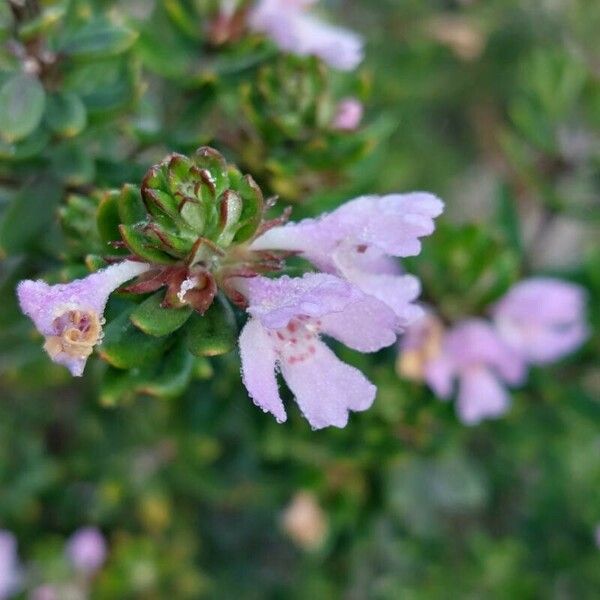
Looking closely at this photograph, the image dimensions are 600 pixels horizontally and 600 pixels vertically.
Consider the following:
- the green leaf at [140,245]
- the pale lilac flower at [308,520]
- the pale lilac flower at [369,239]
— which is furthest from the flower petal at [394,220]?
the pale lilac flower at [308,520]

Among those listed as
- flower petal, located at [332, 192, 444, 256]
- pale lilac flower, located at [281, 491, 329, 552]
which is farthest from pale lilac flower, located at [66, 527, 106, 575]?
flower petal, located at [332, 192, 444, 256]

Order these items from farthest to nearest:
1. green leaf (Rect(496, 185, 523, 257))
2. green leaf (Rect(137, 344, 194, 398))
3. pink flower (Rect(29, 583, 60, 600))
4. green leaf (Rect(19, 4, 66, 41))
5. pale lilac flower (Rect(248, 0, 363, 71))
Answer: pink flower (Rect(29, 583, 60, 600)), green leaf (Rect(496, 185, 523, 257)), pale lilac flower (Rect(248, 0, 363, 71)), green leaf (Rect(19, 4, 66, 41)), green leaf (Rect(137, 344, 194, 398))

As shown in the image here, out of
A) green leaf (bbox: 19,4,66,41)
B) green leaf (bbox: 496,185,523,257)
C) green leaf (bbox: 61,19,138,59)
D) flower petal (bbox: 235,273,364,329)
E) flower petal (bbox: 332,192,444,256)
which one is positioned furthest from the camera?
green leaf (bbox: 496,185,523,257)

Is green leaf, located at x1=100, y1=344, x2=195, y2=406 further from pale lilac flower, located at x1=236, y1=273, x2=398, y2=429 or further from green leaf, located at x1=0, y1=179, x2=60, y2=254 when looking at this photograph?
green leaf, located at x1=0, y1=179, x2=60, y2=254

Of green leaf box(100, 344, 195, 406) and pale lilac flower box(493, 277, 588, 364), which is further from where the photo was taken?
pale lilac flower box(493, 277, 588, 364)

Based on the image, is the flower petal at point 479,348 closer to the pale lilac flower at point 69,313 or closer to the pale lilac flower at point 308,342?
the pale lilac flower at point 308,342

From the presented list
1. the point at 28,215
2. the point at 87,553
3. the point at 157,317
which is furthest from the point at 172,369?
the point at 87,553
